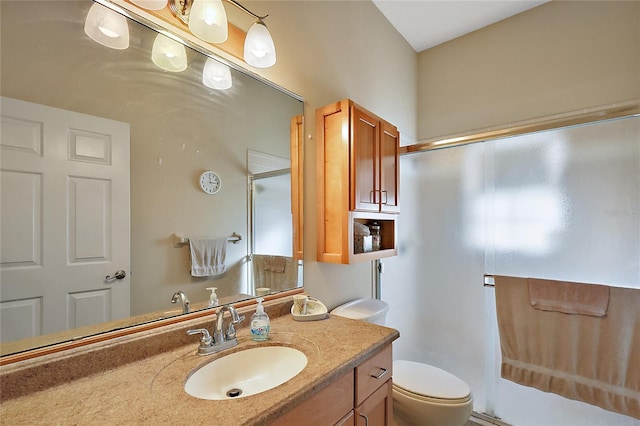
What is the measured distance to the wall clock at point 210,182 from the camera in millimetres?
1090

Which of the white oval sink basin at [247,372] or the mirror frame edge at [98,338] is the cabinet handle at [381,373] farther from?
the mirror frame edge at [98,338]

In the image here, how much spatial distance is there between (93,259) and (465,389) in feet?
5.71

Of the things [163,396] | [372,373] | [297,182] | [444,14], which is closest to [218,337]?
[163,396]

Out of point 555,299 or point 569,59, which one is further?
point 569,59

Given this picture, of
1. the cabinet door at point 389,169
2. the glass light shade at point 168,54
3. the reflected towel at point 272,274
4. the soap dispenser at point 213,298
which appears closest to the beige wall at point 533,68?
the cabinet door at point 389,169

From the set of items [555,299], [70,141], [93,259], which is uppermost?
[70,141]

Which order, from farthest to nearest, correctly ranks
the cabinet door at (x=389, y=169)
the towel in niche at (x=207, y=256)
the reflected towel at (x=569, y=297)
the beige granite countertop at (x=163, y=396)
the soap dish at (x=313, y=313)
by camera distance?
the cabinet door at (x=389, y=169)
the reflected towel at (x=569, y=297)
the soap dish at (x=313, y=313)
the towel in niche at (x=207, y=256)
the beige granite countertop at (x=163, y=396)

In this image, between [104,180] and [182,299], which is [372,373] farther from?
[104,180]

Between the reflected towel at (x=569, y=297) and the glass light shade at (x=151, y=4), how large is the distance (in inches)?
86.1

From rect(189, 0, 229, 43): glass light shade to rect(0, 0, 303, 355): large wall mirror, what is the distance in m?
0.08

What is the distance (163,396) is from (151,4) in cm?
113

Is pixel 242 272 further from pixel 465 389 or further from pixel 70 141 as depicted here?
pixel 465 389

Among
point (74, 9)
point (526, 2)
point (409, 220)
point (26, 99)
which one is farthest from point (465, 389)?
point (526, 2)

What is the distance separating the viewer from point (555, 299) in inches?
63.7
